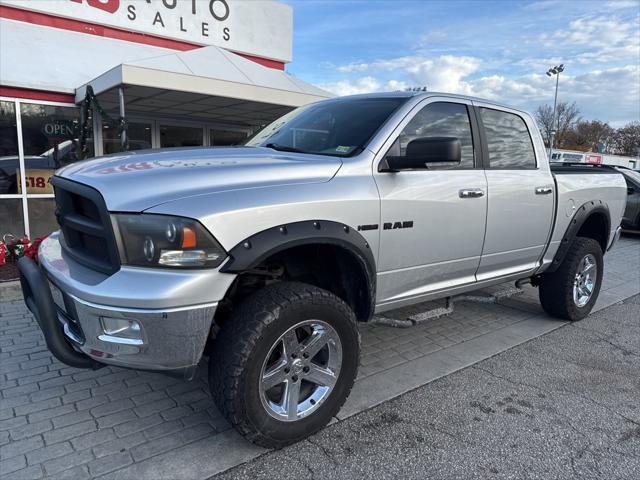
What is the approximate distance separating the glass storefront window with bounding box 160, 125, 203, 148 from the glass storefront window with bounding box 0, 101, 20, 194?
3.02m

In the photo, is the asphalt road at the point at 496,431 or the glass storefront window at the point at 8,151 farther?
the glass storefront window at the point at 8,151

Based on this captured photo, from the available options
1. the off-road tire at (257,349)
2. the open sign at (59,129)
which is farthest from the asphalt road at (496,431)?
the open sign at (59,129)

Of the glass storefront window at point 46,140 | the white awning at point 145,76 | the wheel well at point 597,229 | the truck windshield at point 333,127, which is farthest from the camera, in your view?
the glass storefront window at point 46,140

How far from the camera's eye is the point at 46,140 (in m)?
8.91

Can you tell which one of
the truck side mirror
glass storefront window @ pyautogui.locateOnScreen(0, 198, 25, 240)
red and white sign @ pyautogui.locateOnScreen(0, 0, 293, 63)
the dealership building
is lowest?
glass storefront window @ pyautogui.locateOnScreen(0, 198, 25, 240)

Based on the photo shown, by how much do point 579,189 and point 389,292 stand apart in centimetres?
272

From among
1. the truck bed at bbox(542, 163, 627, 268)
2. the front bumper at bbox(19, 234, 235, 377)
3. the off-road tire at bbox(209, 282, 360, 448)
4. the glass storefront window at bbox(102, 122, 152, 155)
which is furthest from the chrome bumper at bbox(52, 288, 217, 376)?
the glass storefront window at bbox(102, 122, 152, 155)

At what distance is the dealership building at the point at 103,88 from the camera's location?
312 inches

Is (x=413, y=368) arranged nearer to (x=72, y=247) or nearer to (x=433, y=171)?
(x=433, y=171)

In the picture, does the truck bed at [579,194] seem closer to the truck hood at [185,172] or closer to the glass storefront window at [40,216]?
the truck hood at [185,172]

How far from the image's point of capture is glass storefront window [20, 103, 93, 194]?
28.2ft

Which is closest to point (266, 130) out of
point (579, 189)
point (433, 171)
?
point (433, 171)

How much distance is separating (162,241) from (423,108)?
2.14m

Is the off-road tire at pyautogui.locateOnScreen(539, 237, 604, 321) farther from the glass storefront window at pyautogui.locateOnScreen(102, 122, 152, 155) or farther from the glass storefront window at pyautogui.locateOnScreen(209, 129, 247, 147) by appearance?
the glass storefront window at pyautogui.locateOnScreen(209, 129, 247, 147)
